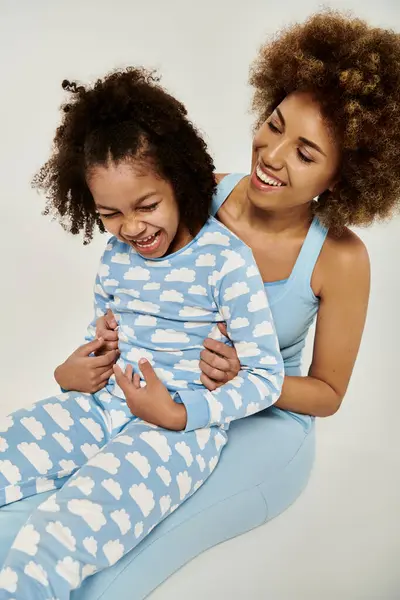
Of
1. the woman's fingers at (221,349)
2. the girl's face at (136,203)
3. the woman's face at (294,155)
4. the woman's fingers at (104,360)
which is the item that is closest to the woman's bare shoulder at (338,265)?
the woman's face at (294,155)

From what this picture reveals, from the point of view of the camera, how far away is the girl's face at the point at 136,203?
1719 mm

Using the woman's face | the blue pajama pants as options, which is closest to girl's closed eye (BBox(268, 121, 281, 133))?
the woman's face

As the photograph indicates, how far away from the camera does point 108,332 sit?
6.63 feet

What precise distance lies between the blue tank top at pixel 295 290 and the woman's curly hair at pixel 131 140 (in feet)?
0.66

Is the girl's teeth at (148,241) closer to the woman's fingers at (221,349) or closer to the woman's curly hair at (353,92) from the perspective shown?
the woman's fingers at (221,349)

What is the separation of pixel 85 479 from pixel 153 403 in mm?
220

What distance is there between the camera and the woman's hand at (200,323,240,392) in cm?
188

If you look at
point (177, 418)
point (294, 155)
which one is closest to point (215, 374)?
Answer: point (177, 418)

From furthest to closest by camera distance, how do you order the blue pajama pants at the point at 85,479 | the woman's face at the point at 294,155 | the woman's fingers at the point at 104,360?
1. the woman's fingers at the point at 104,360
2. the woman's face at the point at 294,155
3. the blue pajama pants at the point at 85,479

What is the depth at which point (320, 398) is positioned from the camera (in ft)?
6.84

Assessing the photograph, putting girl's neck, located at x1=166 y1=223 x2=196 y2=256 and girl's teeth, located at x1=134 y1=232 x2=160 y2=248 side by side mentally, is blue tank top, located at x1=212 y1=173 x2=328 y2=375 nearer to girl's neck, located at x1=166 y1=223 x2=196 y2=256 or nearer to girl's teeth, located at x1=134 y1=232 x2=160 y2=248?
girl's neck, located at x1=166 y1=223 x2=196 y2=256

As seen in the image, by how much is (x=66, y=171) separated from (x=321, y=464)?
3.26ft

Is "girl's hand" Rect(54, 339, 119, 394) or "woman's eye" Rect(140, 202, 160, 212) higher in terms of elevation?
"woman's eye" Rect(140, 202, 160, 212)

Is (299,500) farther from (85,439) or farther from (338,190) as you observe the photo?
(338,190)
